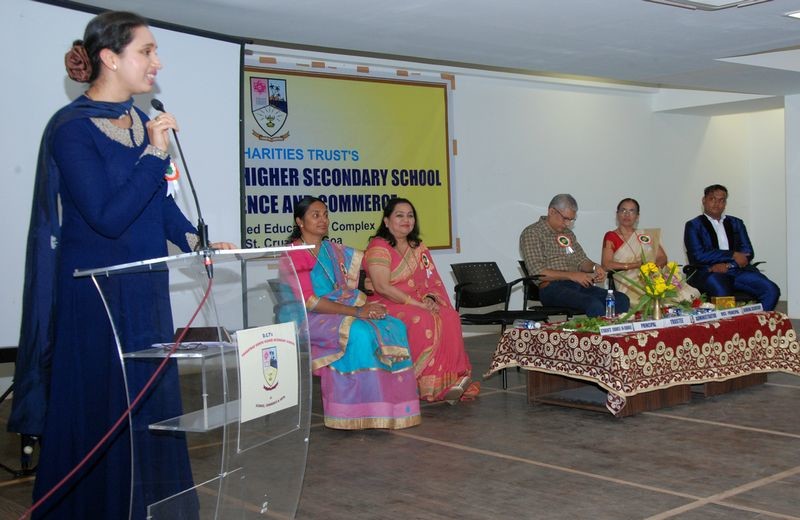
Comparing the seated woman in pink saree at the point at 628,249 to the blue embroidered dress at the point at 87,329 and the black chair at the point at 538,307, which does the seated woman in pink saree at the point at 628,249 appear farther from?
the blue embroidered dress at the point at 87,329

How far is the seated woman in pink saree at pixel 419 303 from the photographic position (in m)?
5.44

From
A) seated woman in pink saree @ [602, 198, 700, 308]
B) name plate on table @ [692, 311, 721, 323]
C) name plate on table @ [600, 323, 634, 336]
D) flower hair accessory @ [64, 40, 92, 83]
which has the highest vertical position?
flower hair accessory @ [64, 40, 92, 83]

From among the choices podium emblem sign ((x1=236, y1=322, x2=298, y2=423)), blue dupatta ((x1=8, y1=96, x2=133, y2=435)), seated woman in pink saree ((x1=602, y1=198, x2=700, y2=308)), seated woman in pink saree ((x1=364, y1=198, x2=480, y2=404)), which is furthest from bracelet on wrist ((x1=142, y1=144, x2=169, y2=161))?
seated woman in pink saree ((x1=602, y1=198, x2=700, y2=308))

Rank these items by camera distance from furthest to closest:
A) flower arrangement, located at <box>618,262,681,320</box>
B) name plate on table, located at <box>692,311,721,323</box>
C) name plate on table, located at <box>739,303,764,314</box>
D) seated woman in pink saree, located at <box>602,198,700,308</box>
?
seated woman in pink saree, located at <box>602,198,700,308</box>, name plate on table, located at <box>739,303,764,314</box>, name plate on table, located at <box>692,311,721,323</box>, flower arrangement, located at <box>618,262,681,320</box>

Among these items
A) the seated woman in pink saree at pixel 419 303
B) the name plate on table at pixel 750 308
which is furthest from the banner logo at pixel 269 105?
the name plate on table at pixel 750 308

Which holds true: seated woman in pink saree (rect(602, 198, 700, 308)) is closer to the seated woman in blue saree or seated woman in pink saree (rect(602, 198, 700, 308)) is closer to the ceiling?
the ceiling

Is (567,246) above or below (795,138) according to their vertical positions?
below

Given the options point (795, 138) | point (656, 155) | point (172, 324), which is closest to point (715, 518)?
point (172, 324)

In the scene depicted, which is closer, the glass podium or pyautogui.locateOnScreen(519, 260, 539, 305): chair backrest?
the glass podium

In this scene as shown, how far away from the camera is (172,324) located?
85.7 inches

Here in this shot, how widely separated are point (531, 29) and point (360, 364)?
2861 millimetres

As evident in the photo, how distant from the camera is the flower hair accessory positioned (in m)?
2.27

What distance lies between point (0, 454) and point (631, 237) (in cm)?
500

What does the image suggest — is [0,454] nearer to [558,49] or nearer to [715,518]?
[715,518]
